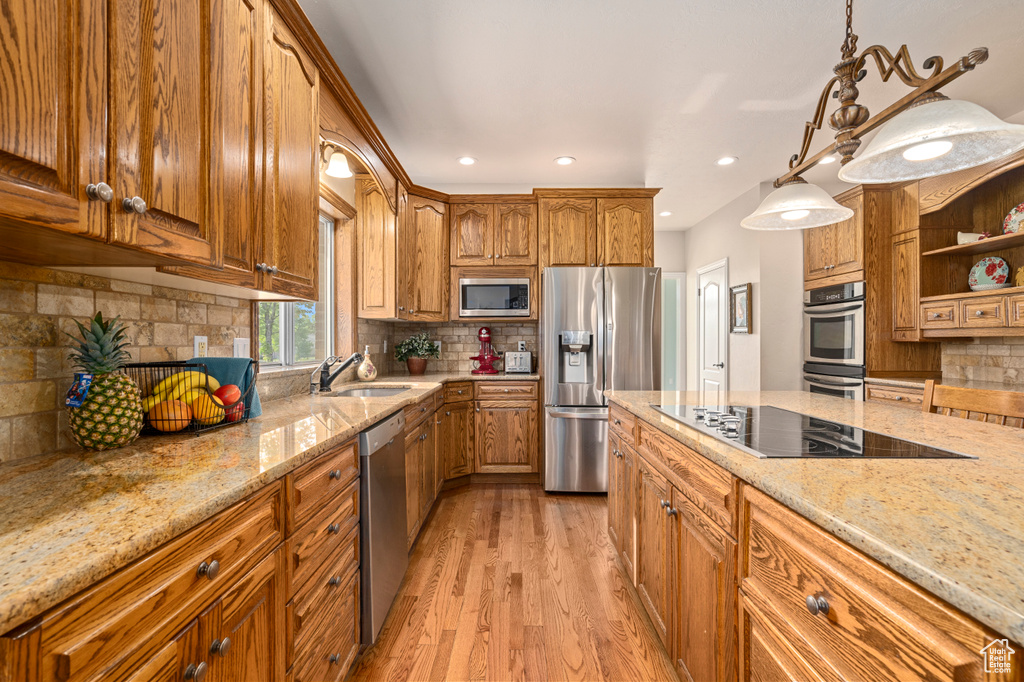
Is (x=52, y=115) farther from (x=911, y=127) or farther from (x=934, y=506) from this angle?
(x=911, y=127)

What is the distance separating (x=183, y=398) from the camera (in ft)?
4.29

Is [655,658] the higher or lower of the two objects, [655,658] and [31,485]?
the lower

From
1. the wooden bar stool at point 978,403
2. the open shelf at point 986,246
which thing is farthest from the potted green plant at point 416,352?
the open shelf at point 986,246

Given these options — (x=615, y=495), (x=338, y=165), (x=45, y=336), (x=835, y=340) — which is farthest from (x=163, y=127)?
(x=835, y=340)

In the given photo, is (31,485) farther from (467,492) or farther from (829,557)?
(467,492)

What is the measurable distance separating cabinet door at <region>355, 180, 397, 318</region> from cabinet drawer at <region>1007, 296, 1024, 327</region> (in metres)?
3.73

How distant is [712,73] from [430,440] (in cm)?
265

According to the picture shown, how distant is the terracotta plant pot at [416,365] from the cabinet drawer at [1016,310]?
12.5 feet

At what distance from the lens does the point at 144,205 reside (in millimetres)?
930

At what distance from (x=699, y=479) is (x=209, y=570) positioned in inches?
45.7

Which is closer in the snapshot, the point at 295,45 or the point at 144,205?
the point at 144,205

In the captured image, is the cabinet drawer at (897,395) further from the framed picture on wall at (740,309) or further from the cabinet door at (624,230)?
the cabinet door at (624,230)

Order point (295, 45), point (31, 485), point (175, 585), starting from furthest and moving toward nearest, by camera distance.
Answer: point (295, 45) < point (31, 485) < point (175, 585)

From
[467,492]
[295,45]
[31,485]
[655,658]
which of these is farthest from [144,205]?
[467,492]
